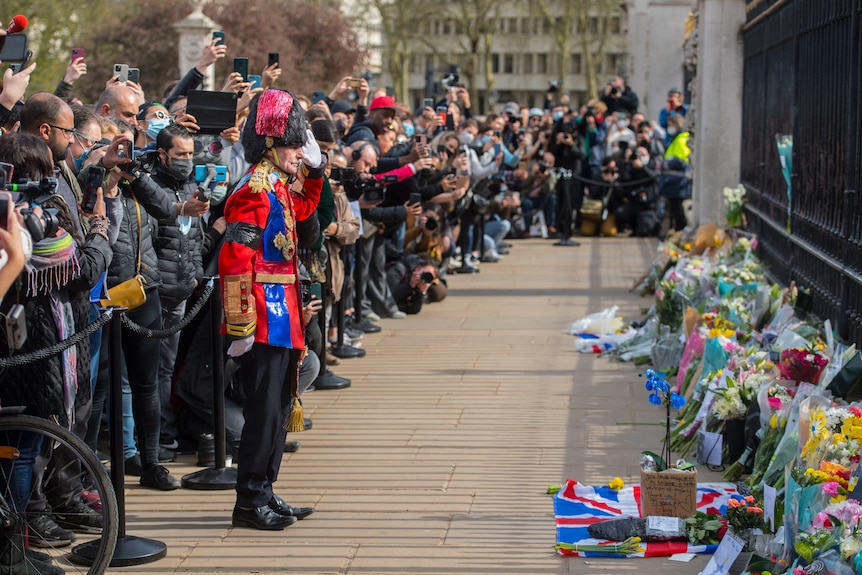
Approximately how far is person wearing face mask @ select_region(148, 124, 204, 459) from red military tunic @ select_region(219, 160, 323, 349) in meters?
0.65

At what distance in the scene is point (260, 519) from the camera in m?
6.50

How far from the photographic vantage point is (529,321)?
1342cm

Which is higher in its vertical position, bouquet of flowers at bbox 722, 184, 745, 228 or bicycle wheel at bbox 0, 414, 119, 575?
bouquet of flowers at bbox 722, 184, 745, 228

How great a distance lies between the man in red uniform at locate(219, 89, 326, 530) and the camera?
640 centimetres

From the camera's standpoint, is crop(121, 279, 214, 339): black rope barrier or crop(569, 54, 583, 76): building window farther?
crop(569, 54, 583, 76): building window

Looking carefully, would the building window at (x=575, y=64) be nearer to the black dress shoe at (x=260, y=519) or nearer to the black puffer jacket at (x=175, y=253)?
the black puffer jacket at (x=175, y=253)

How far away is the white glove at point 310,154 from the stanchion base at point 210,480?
1851mm

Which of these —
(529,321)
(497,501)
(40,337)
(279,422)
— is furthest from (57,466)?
(529,321)

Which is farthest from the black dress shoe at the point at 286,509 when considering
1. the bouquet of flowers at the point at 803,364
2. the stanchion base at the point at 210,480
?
the bouquet of flowers at the point at 803,364

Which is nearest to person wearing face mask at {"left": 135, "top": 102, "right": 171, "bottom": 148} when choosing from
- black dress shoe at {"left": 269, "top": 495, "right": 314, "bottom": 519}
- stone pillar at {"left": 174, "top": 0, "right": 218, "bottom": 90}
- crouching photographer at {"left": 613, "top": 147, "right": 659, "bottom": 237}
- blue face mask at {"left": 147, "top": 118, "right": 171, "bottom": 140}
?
blue face mask at {"left": 147, "top": 118, "right": 171, "bottom": 140}

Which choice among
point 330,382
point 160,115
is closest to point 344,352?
point 330,382

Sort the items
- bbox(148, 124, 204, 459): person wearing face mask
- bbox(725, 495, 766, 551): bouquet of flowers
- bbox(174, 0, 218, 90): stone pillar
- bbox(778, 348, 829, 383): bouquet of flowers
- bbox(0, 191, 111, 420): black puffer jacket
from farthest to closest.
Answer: bbox(174, 0, 218, 90): stone pillar, bbox(148, 124, 204, 459): person wearing face mask, bbox(778, 348, 829, 383): bouquet of flowers, bbox(725, 495, 766, 551): bouquet of flowers, bbox(0, 191, 111, 420): black puffer jacket

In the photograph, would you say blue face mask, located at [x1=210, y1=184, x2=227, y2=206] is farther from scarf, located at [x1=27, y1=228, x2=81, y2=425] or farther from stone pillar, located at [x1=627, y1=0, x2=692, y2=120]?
stone pillar, located at [x1=627, y1=0, x2=692, y2=120]

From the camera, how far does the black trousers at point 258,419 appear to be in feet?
21.4
